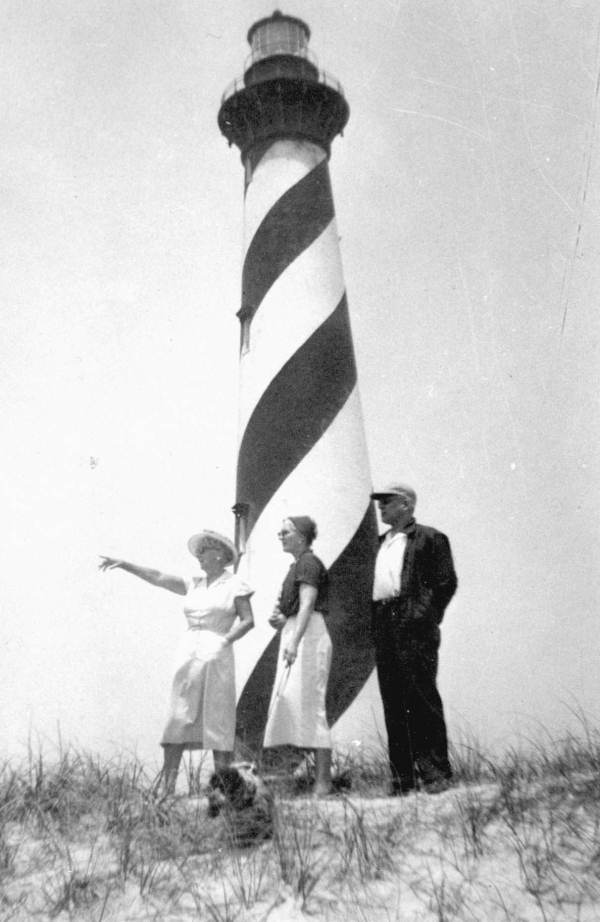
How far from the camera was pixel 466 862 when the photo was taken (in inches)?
141

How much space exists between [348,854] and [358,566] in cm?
509

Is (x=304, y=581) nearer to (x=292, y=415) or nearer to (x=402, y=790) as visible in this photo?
(x=402, y=790)

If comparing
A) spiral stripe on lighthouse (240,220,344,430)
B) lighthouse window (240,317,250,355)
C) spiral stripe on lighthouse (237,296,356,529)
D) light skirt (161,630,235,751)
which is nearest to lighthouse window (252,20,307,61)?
spiral stripe on lighthouse (240,220,344,430)

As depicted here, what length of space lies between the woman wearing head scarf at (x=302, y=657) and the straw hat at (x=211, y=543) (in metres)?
0.36

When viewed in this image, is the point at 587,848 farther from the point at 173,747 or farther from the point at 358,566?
the point at 358,566

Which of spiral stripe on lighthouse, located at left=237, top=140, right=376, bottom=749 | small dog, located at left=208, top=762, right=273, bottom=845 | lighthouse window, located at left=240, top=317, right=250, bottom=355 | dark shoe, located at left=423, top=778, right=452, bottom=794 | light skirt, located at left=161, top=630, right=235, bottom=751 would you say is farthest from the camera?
lighthouse window, located at left=240, top=317, right=250, bottom=355

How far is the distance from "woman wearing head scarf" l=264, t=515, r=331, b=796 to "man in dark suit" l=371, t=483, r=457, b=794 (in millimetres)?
439

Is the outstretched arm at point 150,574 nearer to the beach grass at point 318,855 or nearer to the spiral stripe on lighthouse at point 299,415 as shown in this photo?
the beach grass at point 318,855

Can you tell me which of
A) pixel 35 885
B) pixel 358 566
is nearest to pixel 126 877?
pixel 35 885

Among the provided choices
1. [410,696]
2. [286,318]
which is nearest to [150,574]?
[410,696]

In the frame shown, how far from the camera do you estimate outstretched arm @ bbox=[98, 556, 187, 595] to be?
19.5 feet

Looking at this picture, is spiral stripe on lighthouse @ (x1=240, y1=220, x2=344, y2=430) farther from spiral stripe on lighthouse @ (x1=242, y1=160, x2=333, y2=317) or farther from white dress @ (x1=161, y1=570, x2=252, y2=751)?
white dress @ (x1=161, y1=570, x2=252, y2=751)

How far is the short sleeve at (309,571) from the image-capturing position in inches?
225

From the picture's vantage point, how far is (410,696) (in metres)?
5.21
